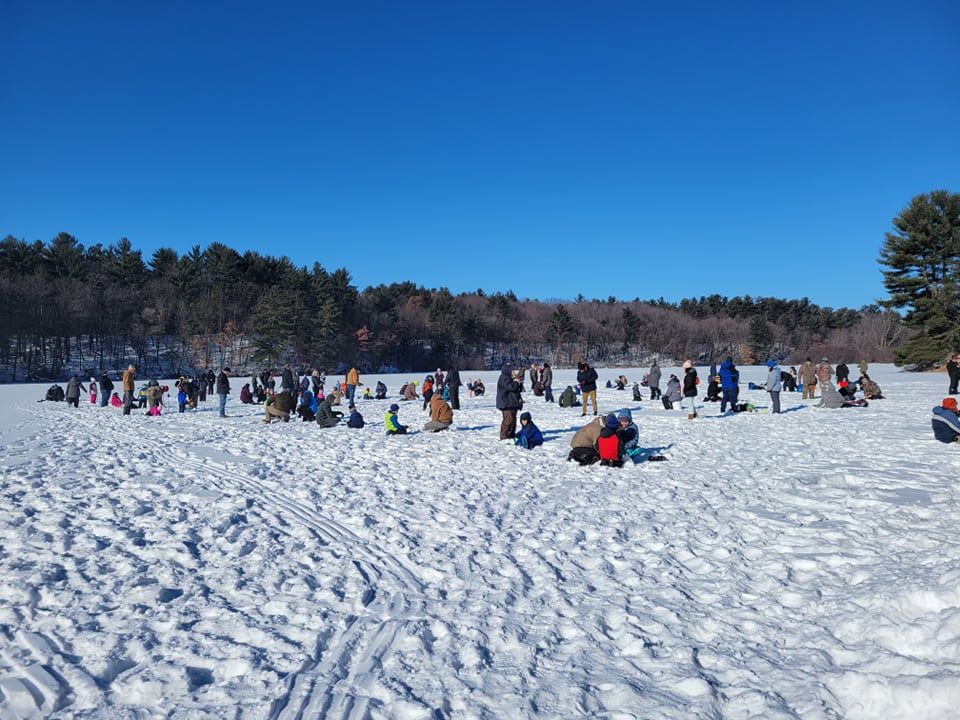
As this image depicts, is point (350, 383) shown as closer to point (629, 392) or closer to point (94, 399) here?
point (94, 399)

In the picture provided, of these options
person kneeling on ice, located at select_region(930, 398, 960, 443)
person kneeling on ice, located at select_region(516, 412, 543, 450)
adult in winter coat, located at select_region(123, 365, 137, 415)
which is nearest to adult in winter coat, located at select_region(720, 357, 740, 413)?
person kneeling on ice, located at select_region(930, 398, 960, 443)

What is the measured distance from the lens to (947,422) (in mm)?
10297

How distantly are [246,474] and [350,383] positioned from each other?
14363 millimetres

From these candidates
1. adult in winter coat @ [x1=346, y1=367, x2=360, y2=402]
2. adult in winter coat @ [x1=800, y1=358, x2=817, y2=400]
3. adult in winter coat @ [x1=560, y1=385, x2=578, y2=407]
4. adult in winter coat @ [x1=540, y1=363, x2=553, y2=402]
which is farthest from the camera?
adult in winter coat @ [x1=540, y1=363, x2=553, y2=402]

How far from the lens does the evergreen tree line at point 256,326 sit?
2245 inches

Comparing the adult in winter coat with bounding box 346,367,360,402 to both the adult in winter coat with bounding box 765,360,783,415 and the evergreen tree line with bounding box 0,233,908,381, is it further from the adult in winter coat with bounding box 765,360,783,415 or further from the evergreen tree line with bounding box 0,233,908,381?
the evergreen tree line with bounding box 0,233,908,381

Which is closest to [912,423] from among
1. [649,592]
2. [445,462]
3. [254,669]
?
[445,462]

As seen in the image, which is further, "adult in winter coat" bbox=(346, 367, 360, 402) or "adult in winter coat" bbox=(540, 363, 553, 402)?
"adult in winter coat" bbox=(540, 363, 553, 402)

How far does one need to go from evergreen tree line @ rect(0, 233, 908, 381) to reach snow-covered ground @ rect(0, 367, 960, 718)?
143ft

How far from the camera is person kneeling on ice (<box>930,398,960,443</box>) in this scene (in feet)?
33.6

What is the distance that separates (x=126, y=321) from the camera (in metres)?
61.8

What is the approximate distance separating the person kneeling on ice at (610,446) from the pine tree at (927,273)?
40.0 metres

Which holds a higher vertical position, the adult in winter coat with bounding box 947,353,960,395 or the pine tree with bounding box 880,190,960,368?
the pine tree with bounding box 880,190,960,368

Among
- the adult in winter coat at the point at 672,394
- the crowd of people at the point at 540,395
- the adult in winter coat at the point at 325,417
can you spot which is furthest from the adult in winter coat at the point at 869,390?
the adult in winter coat at the point at 325,417
